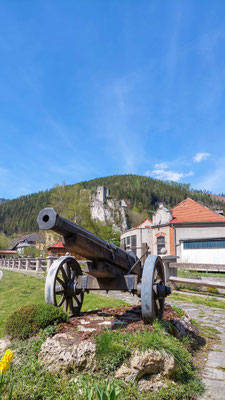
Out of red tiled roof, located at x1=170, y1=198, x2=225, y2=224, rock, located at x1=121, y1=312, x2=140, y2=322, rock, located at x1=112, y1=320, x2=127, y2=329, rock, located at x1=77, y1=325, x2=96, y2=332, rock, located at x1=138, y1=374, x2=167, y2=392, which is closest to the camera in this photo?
rock, located at x1=138, y1=374, x2=167, y2=392

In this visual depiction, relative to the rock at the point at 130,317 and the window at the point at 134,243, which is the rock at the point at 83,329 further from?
the window at the point at 134,243

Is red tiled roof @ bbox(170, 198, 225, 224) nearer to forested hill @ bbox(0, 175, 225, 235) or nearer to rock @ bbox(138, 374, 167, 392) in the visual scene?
rock @ bbox(138, 374, 167, 392)

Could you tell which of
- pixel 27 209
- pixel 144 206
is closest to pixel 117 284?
pixel 144 206

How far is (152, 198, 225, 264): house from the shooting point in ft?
82.0

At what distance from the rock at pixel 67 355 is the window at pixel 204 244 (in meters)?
23.6

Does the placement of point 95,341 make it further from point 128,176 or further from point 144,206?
point 128,176

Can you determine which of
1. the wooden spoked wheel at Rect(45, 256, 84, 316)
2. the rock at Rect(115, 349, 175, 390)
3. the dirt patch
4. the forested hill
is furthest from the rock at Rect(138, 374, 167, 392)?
the forested hill

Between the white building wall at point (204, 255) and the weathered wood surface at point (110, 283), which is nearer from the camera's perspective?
the weathered wood surface at point (110, 283)

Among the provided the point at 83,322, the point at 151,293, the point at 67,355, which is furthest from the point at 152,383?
the point at 83,322

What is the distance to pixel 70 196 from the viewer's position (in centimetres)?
3731

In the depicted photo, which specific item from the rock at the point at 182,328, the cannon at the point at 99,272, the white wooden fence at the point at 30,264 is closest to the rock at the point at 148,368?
the cannon at the point at 99,272

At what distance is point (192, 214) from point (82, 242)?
25.3m

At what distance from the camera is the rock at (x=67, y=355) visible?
3232 mm

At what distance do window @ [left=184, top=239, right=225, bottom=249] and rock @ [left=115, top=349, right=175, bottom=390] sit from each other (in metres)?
23.4
